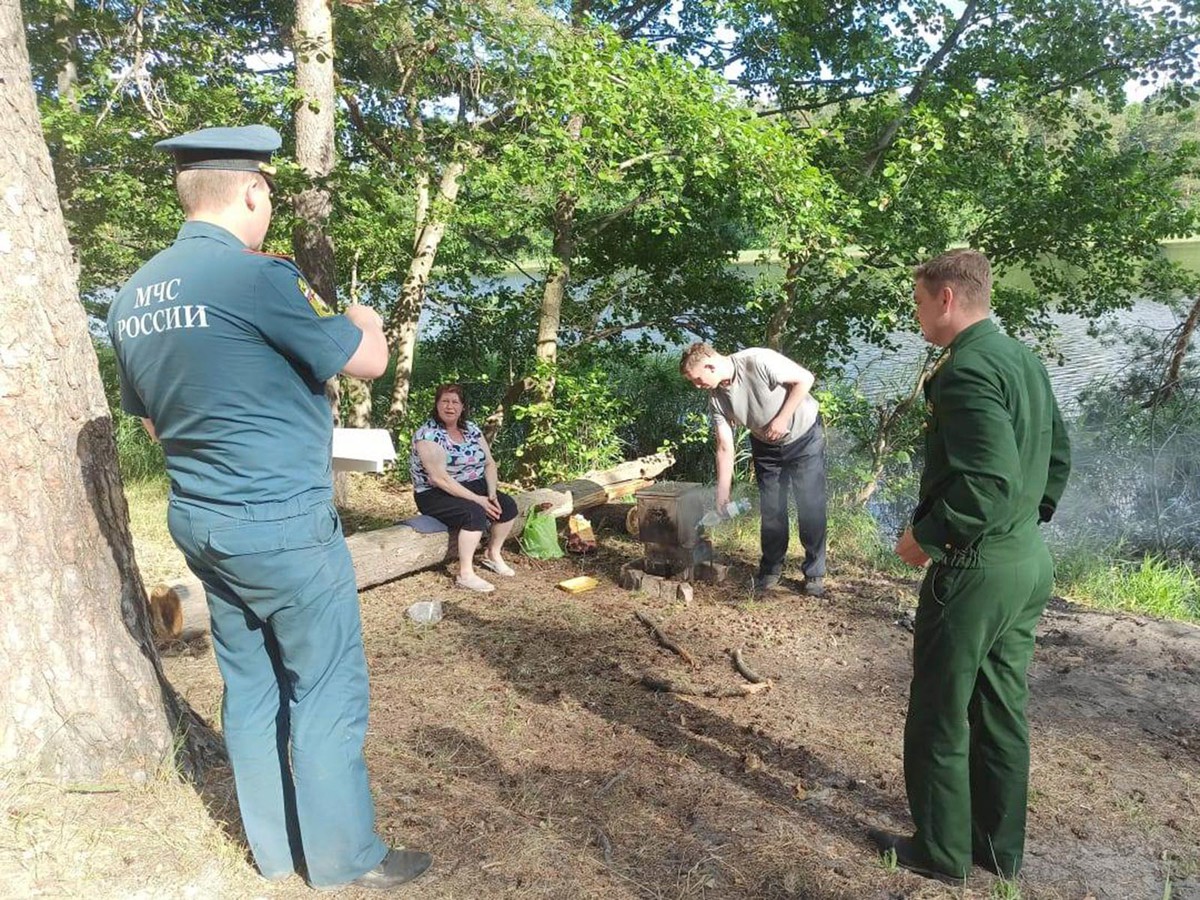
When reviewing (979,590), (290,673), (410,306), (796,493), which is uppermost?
(410,306)

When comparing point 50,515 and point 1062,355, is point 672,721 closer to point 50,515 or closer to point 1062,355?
point 50,515

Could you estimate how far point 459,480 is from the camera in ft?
20.0

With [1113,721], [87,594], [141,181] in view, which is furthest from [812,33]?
[87,594]

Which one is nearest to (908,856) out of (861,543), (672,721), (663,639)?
(672,721)

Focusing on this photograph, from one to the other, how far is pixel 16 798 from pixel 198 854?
0.56 m

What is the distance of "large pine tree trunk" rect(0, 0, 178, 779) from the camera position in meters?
2.63

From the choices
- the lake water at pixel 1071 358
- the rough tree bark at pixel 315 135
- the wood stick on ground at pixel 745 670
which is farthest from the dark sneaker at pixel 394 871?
the lake water at pixel 1071 358

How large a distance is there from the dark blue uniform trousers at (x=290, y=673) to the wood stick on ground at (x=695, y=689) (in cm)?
197

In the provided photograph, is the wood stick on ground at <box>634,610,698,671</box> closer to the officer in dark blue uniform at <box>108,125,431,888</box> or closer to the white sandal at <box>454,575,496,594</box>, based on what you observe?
the white sandal at <box>454,575,496,594</box>

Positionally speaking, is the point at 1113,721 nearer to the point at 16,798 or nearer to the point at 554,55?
the point at 16,798

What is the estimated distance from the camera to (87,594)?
2748 millimetres

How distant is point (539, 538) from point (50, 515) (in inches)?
166

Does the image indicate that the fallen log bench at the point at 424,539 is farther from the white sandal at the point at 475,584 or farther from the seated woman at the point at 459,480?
the white sandal at the point at 475,584

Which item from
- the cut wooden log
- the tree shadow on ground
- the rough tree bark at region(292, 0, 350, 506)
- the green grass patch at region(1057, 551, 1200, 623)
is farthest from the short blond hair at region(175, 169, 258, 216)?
the green grass patch at region(1057, 551, 1200, 623)
